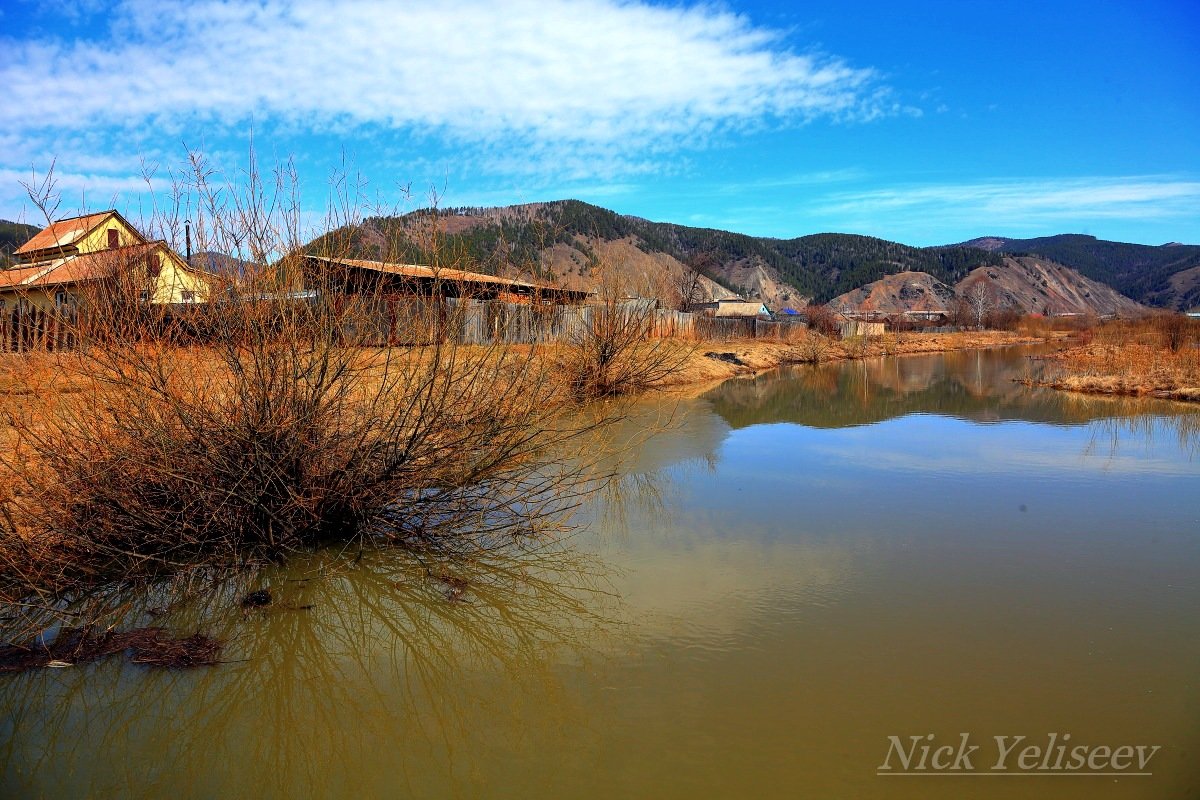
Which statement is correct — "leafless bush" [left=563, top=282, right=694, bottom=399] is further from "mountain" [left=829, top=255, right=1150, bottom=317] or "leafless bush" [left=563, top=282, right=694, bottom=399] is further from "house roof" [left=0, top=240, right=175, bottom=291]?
"mountain" [left=829, top=255, right=1150, bottom=317]

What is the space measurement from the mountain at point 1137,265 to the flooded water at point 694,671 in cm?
15362

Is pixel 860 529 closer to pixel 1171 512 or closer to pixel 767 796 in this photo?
pixel 1171 512

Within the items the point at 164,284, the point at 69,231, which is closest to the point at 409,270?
the point at 164,284

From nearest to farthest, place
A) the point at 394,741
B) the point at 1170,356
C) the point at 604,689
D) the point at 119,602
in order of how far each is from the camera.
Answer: the point at 394,741 → the point at 604,689 → the point at 119,602 → the point at 1170,356

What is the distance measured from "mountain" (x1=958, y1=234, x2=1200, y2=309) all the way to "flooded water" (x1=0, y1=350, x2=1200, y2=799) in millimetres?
153623

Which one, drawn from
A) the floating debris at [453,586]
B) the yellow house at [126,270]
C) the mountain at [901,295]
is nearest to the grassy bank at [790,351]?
the floating debris at [453,586]

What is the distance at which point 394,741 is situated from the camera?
13.8 feet

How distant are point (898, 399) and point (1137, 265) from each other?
192221 mm

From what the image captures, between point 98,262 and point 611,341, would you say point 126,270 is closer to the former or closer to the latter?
point 98,262

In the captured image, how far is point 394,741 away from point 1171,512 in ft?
28.4

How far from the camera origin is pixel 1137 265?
17400cm

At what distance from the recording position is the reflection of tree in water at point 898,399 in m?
17.0

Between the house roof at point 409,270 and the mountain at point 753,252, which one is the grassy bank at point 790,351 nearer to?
the house roof at point 409,270

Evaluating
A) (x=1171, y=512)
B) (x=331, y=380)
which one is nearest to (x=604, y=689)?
(x=331, y=380)
